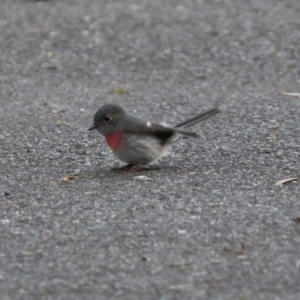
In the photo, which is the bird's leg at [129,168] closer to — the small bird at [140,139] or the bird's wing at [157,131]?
the small bird at [140,139]

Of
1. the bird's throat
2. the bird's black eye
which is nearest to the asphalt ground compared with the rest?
the bird's throat

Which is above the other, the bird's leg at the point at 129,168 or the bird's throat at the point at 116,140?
the bird's throat at the point at 116,140

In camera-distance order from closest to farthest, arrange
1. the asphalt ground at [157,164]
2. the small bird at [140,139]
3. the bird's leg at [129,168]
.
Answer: the asphalt ground at [157,164] → the small bird at [140,139] → the bird's leg at [129,168]

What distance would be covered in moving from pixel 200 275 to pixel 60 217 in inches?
51.6

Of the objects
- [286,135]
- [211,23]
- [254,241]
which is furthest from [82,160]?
[211,23]

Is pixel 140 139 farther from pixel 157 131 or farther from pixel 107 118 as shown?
pixel 107 118

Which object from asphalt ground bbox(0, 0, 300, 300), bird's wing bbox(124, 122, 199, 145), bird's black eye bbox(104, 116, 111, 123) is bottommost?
asphalt ground bbox(0, 0, 300, 300)

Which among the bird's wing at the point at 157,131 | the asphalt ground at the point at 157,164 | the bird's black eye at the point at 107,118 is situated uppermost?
the bird's black eye at the point at 107,118

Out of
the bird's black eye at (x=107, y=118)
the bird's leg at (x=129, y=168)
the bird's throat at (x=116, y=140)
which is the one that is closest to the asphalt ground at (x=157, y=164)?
the bird's leg at (x=129, y=168)

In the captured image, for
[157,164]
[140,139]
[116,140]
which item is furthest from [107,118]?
[157,164]

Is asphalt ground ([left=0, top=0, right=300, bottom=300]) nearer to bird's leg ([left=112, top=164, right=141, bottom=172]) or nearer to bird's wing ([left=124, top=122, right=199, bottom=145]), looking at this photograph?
bird's leg ([left=112, top=164, right=141, bottom=172])

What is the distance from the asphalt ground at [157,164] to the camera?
4754mm

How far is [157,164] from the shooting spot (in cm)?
700

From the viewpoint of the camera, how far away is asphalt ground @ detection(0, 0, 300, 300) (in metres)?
4.75
